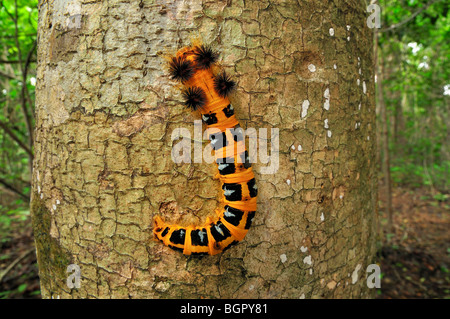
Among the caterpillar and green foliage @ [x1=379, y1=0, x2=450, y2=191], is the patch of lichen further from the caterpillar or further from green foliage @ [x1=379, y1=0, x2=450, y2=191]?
green foliage @ [x1=379, y1=0, x2=450, y2=191]

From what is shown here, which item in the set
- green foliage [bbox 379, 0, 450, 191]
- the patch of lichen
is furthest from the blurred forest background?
the patch of lichen

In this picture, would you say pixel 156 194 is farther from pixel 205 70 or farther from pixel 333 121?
pixel 333 121
